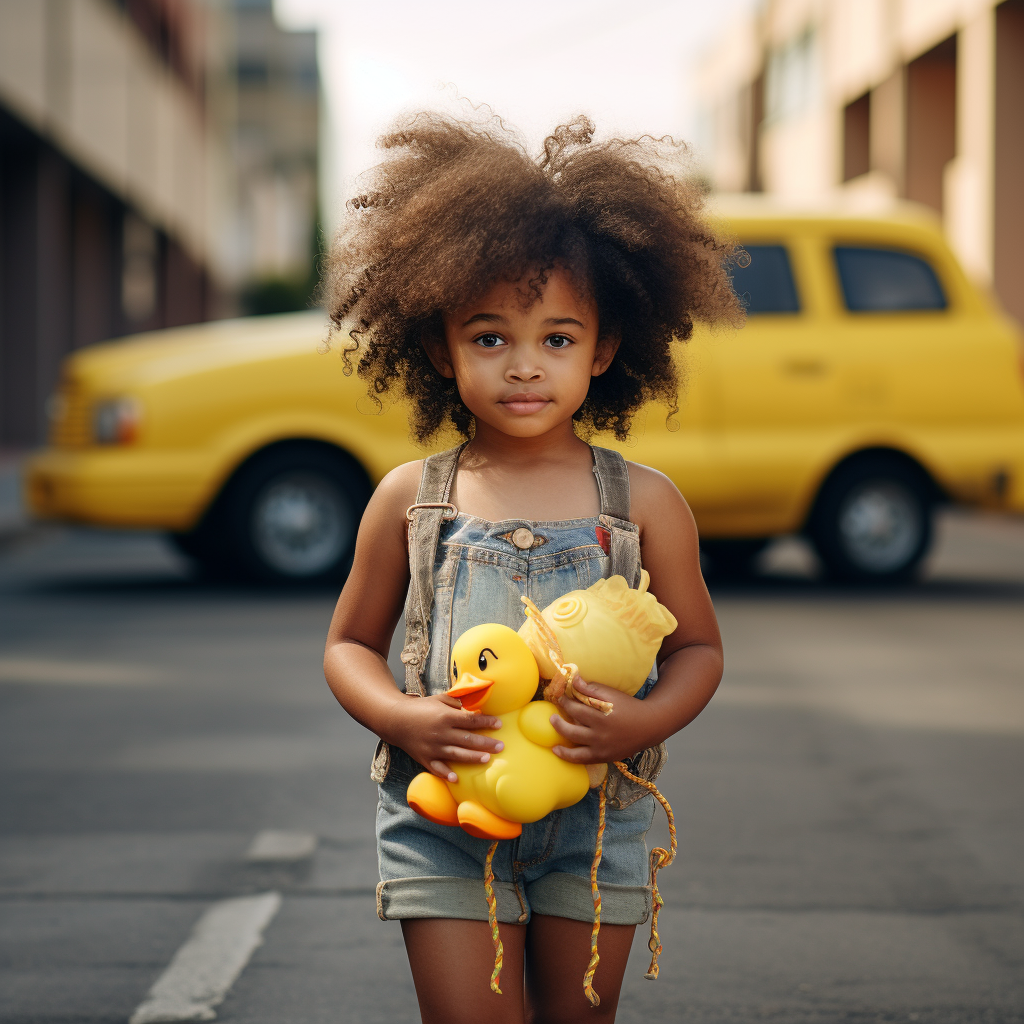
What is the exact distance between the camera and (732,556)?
11102 mm

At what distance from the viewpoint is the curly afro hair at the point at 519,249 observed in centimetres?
227

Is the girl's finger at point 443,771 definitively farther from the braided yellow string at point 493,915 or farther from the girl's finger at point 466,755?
the braided yellow string at point 493,915

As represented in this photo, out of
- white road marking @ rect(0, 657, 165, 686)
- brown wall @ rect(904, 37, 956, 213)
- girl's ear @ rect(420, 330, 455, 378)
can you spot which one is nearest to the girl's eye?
girl's ear @ rect(420, 330, 455, 378)

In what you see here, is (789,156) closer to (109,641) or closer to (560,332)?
(109,641)

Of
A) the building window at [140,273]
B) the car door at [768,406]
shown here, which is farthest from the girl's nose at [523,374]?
the building window at [140,273]

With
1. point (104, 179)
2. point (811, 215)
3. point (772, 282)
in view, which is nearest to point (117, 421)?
point (772, 282)

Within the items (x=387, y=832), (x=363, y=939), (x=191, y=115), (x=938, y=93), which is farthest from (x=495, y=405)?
(x=191, y=115)

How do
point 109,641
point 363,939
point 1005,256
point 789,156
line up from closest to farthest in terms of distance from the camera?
point 363,939 → point 109,641 → point 1005,256 → point 789,156

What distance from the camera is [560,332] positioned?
7.48ft

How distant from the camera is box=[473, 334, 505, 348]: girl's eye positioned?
7.47 feet

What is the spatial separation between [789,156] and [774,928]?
104 feet

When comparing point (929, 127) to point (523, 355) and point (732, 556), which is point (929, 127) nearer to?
point (732, 556)

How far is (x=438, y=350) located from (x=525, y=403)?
0.22 m

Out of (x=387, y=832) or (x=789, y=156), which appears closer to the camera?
(x=387, y=832)
